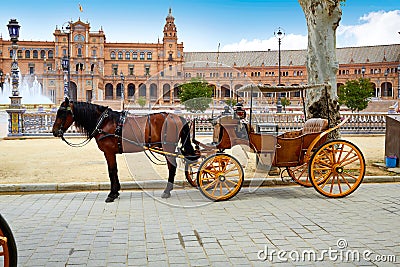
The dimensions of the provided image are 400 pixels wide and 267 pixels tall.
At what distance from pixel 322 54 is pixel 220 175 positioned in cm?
448

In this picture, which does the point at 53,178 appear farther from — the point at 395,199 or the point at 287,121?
the point at 287,121

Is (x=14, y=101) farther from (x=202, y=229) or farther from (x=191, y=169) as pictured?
(x=202, y=229)

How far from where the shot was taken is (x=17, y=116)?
18531 millimetres

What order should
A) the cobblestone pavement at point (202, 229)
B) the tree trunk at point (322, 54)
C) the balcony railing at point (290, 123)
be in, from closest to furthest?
the cobblestone pavement at point (202, 229) → the tree trunk at point (322, 54) → the balcony railing at point (290, 123)

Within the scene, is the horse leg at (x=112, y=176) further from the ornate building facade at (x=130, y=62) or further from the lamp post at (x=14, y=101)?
the ornate building facade at (x=130, y=62)

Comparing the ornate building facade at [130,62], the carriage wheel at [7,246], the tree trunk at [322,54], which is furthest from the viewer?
the ornate building facade at [130,62]

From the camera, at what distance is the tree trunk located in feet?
30.8

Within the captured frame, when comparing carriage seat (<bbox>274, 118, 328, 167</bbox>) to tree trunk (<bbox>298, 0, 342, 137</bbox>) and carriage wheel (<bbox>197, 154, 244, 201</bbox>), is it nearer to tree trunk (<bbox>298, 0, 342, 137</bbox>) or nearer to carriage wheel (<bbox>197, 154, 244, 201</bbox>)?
carriage wheel (<bbox>197, 154, 244, 201</bbox>)

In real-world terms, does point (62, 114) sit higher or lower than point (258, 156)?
higher

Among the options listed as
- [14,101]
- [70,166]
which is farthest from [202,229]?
[14,101]

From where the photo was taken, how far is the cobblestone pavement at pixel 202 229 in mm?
4250

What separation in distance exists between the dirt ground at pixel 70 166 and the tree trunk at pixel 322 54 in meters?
1.68

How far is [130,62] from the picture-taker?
8969cm

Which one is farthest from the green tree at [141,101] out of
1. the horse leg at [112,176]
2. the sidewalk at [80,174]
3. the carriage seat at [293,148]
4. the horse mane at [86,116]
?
the carriage seat at [293,148]
